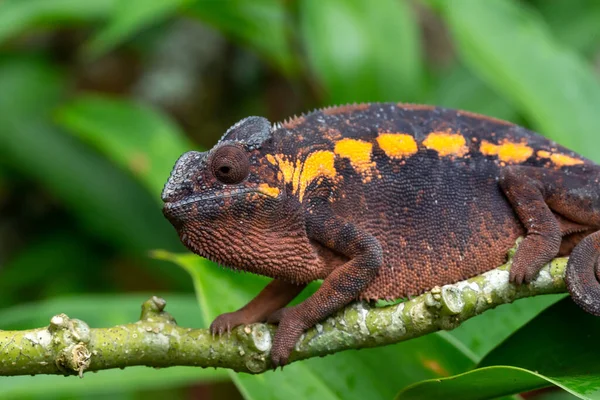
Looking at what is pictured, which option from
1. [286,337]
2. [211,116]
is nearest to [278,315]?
[286,337]

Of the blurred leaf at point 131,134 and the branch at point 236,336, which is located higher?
the blurred leaf at point 131,134

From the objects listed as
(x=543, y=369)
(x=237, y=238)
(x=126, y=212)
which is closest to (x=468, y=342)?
(x=543, y=369)

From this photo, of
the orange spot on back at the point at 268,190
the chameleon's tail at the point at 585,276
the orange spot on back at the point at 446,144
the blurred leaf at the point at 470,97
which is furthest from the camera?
the blurred leaf at the point at 470,97

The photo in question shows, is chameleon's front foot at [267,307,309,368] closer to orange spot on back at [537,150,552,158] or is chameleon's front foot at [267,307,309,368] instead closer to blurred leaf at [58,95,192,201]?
orange spot on back at [537,150,552,158]

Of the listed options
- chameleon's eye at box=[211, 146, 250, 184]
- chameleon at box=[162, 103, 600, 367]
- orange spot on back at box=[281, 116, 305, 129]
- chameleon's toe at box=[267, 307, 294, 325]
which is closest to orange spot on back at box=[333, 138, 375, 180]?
chameleon at box=[162, 103, 600, 367]

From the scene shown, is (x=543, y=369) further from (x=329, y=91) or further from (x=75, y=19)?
(x=75, y=19)

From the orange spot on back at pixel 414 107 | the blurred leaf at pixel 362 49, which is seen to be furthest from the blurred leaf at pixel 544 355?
the blurred leaf at pixel 362 49

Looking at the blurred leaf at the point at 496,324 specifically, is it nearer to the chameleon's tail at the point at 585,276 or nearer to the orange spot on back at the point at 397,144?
the chameleon's tail at the point at 585,276
